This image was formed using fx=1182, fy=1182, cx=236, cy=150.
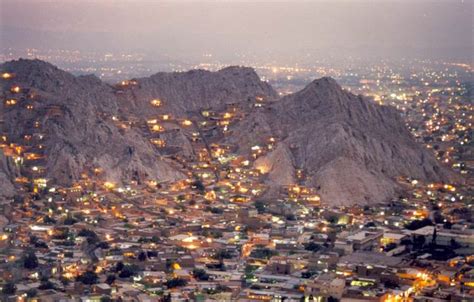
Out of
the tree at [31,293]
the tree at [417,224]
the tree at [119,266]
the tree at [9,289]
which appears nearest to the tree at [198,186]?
the tree at [417,224]

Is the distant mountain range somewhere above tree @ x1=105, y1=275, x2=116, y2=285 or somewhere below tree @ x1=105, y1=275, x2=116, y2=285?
above

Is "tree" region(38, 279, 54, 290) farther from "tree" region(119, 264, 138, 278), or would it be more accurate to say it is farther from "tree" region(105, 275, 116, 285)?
"tree" region(119, 264, 138, 278)

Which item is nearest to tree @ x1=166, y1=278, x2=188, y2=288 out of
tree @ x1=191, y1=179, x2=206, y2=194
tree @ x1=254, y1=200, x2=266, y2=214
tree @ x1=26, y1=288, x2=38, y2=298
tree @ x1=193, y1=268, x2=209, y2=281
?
tree @ x1=193, y1=268, x2=209, y2=281

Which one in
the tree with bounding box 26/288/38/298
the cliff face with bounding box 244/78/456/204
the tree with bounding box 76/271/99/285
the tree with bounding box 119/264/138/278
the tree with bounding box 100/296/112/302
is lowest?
the tree with bounding box 119/264/138/278

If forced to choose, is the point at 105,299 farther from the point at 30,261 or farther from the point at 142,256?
the point at 142,256

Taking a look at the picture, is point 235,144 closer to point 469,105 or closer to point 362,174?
point 362,174

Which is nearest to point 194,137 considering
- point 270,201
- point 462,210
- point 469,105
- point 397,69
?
point 270,201

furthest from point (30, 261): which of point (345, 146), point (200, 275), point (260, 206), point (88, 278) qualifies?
point (345, 146)
